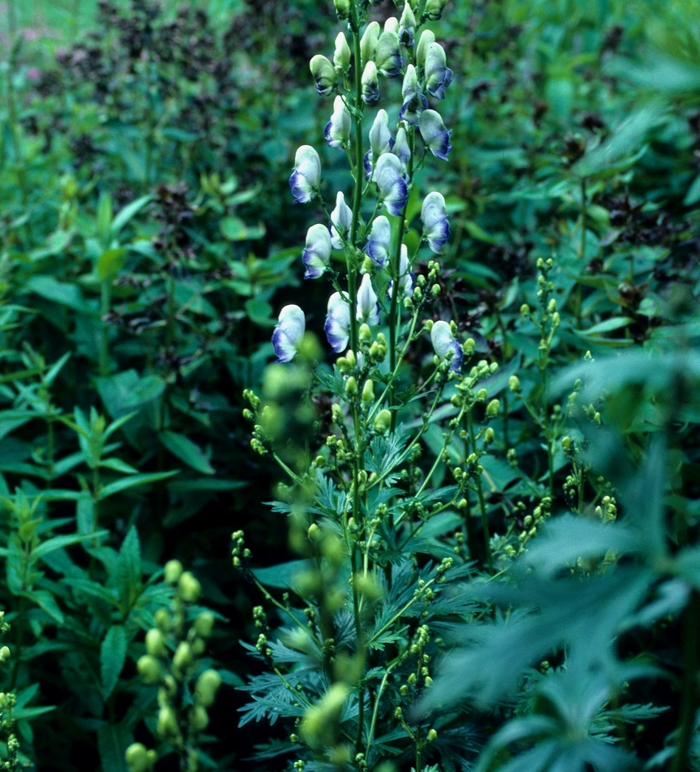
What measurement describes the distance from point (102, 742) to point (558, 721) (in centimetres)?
143

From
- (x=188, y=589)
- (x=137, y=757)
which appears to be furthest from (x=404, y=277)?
(x=137, y=757)

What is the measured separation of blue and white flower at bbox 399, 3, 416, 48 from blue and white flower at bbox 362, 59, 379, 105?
0.41 feet

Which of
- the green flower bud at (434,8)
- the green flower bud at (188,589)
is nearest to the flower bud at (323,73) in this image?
the green flower bud at (434,8)

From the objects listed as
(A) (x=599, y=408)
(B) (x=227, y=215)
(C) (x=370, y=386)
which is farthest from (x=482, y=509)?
(B) (x=227, y=215)

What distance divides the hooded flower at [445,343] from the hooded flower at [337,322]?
0.57 feet

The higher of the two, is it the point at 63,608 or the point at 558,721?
the point at 558,721

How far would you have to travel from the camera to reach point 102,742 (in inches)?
71.4

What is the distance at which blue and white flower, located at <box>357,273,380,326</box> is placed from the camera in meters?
1.45

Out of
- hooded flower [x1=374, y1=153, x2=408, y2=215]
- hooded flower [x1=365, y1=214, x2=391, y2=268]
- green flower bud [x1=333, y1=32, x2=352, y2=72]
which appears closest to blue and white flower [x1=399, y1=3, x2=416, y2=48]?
green flower bud [x1=333, y1=32, x2=352, y2=72]

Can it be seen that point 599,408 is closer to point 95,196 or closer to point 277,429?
point 277,429

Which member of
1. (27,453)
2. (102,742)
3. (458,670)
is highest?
(458,670)

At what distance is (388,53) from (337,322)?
503mm

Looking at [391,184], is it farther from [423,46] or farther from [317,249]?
[423,46]

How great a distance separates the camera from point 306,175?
152 cm
